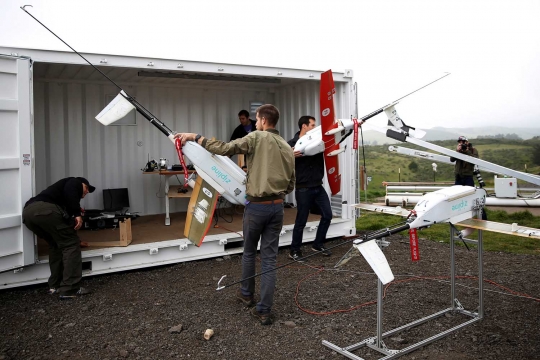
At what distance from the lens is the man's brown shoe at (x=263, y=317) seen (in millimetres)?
4137

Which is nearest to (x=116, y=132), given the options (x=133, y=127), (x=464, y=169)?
(x=133, y=127)

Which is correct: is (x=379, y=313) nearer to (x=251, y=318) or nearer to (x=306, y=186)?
(x=251, y=318)

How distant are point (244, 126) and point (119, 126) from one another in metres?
2.20

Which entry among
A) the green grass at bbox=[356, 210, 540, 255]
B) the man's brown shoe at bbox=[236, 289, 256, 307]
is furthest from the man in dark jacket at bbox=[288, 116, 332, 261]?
the green grass at bbox=[356, 210, 540, 255]

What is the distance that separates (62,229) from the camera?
15.9ft

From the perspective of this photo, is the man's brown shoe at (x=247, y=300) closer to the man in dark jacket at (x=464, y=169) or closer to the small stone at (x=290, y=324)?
the small stone at (x=290, y=324)

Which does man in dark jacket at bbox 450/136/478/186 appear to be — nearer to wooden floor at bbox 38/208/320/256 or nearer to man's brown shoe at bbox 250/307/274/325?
wooden floor at bbox 38/208/320/256

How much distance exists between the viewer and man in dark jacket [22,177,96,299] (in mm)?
4734

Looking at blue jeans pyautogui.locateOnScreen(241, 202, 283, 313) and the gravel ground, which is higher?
blue jeans pyautogui.locateOnScreen(241, 202, 283, 313)

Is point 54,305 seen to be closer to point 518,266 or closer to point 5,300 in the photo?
point 5,300

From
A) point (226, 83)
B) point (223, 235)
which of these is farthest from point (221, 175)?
point (226, 83)

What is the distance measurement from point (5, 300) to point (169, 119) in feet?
14.4

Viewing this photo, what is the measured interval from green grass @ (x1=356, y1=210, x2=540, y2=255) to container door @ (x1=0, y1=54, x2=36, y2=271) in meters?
5.61

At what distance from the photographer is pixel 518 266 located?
6.08 metres
